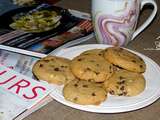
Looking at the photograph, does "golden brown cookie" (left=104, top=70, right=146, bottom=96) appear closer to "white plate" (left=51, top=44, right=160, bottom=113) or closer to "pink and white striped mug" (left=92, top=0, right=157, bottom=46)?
"white plate" (left=51, top=44, right=160, bottom=113)

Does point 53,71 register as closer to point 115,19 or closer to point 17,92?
point 17,92

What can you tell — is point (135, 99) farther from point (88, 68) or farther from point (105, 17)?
point (105, 17)

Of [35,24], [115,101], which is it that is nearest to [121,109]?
[115,101]

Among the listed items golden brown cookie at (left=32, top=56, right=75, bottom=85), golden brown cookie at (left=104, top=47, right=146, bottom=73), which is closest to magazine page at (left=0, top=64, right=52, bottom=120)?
golden brown cookie at (left=32, top=56, right=75, bottom=85)

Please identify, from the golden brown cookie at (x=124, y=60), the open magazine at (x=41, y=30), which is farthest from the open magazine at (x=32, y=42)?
the golden brown cookie at (x=124, y=60)

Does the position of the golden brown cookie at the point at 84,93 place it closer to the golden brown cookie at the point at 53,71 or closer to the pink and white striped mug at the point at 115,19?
the golden brown cookie at the point at 53,71
